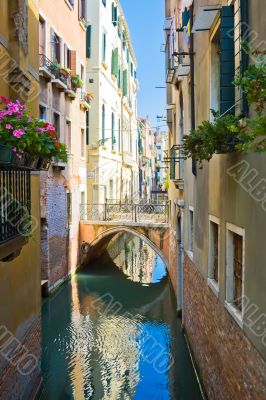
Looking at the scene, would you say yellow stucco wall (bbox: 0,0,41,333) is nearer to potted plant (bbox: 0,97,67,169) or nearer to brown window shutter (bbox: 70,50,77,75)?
potted plant (bbox: 0,97,67,169)

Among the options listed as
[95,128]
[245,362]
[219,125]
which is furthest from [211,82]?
[95,128]

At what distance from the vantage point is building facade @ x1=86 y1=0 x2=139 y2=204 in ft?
70.2

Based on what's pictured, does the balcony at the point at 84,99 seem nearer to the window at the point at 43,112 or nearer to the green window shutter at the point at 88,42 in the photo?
the green window shutter at the point at 88,42

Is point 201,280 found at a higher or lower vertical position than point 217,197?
lower

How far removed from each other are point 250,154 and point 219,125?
48 cm

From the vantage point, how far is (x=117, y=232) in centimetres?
1900

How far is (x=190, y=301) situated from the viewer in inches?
383

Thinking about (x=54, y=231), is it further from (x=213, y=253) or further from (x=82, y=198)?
(x=213, y=253)

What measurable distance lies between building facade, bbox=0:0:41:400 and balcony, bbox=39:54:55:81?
6.19 m

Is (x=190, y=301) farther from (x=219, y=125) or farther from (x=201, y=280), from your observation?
(x=219, y=125)

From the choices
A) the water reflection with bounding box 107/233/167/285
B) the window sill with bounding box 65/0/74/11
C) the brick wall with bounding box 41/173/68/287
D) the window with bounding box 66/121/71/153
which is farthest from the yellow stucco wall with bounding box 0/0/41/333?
the water reflection with bounding box 107/233/167/285

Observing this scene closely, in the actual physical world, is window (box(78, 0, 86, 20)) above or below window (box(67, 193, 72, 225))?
above

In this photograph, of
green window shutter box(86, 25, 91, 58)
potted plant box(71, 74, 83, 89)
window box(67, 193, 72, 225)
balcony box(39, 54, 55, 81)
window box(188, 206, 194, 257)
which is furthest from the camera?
green window shutter box(86, 25, 91, 58)

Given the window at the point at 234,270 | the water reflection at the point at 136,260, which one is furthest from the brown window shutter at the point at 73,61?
the window at the point at 234,270
